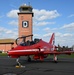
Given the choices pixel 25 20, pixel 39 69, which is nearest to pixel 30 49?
pixel 39 69

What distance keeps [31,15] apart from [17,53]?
87470 millimetres

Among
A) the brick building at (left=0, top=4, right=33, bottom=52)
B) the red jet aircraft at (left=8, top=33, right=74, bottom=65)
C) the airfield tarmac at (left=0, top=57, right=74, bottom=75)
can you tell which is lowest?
the airfield tarmac at (left=0, top=57, right=74, bottom=75)

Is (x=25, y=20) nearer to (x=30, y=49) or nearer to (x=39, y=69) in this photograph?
(x=30, y=49)

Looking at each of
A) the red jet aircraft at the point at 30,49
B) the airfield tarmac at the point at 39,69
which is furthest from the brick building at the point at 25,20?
the airfield tarmac at the point at 39,69

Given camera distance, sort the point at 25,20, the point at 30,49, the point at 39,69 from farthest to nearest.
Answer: the point at 25,20, the point at 30,49, the point at 39,69

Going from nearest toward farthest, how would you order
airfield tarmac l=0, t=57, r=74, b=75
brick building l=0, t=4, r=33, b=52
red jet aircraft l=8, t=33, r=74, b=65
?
1. airfield tarmac l=0, t=57, r=74, b=75
2. red jet aircraft l=8, t=33, r=74, b=65
3. brick building l=0, t=4, r=33, b=52

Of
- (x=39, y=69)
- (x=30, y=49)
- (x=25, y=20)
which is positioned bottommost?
(x=39, y=69)

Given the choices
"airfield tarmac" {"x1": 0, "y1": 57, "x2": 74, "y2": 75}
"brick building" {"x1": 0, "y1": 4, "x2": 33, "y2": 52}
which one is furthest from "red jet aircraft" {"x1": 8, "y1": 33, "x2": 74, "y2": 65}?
"brick building" {"x1": 0, "y1": 4, "x2": 33, "y2": 52}

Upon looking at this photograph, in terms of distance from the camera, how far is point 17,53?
59.9 feet

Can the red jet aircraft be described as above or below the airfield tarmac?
above

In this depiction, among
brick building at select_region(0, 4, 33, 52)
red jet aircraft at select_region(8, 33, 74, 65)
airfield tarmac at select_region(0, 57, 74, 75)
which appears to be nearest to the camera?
airfield tarmac at select_region(0, 57, 74, 75)

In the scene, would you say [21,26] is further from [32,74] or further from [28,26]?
[32,74]

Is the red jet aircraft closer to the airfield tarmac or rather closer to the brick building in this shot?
the airfield tarmac

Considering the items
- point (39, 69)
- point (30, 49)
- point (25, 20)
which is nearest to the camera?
point (39, 69)
